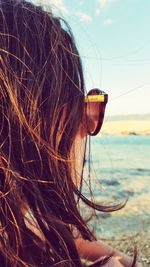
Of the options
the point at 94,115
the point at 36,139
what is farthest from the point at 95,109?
the point at 36,139

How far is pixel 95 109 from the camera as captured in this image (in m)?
1.69

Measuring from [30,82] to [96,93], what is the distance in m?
0.34

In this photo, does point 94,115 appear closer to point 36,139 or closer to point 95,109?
point 95,109

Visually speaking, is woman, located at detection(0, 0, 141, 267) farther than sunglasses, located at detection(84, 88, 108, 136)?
No

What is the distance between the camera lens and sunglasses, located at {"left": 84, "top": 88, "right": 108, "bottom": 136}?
1.67 meters

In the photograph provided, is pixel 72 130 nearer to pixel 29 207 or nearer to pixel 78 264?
pixel 29 207

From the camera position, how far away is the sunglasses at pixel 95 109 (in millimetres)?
1670

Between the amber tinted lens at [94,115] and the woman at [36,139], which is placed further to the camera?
the amber tinted lens at [94,115]

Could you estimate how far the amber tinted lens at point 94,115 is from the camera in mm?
1672

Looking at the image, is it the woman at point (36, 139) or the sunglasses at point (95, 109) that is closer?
the woman at point (36, 139)

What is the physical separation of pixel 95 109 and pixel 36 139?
320mm

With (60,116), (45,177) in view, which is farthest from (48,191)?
(60,116)

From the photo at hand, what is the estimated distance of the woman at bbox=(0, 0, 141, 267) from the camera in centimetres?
144

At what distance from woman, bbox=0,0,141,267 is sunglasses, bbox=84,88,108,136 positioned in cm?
7
